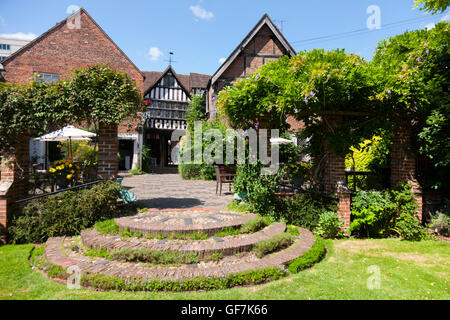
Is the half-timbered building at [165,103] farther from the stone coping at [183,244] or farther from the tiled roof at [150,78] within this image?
the stone coping at [183,244]

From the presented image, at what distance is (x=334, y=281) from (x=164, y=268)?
97.8 inches

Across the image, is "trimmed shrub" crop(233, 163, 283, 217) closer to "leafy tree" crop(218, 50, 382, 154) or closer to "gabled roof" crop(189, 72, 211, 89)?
"leafy tree" crop(218, 50, 382, 154)

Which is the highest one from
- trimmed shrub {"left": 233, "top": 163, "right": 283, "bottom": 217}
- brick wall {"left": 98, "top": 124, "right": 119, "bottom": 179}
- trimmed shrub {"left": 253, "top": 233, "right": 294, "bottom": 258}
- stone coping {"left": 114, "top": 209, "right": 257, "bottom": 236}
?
brick wall {"left": 98, "top": 124, "right": 119, "bottom": 179}

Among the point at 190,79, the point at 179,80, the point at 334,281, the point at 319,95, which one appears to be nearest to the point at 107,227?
the point at 334,281

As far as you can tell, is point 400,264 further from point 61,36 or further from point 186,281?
point 61,36

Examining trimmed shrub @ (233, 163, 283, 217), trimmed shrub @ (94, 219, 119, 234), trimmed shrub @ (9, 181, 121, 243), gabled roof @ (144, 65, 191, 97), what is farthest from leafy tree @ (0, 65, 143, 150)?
gabled roof @ (144, 65, 191, 97)

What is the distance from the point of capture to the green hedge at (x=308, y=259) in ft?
13.1

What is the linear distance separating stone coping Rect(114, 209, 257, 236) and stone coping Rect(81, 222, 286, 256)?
22cm

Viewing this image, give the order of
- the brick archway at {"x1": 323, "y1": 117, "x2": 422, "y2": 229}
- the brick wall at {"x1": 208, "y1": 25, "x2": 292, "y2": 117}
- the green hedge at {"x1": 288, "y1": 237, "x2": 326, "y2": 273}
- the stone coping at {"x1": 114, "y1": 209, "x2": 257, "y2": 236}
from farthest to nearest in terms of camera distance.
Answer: the brick wall at {"x1": 208, "y1": 25, "x2": 292, "y2": 117} → the brick archway at {"x1": 323, "y1": 117, "x2": 422, "y2": 229} → the stone coping at {"x1": 114, "y1": 209, "x2": 257, "y2": 236} → the green hedge at {"x1": 288, "y1": 237, "x2": 326, "y2": 273}

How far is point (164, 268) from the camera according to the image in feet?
12.3

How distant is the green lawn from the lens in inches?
127

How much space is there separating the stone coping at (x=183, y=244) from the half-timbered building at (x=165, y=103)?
1935 cm

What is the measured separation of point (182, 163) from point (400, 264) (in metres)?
12.7
